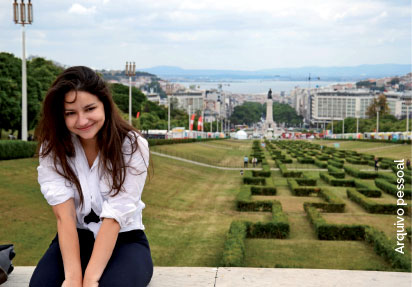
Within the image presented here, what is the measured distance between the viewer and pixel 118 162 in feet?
10.6

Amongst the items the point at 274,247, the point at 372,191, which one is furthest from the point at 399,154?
the point at 274,247

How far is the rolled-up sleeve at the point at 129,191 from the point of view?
3209mm

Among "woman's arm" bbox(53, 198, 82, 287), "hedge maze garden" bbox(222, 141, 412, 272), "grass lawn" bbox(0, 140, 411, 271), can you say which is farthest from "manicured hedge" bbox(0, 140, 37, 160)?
"woman's arm" bbox(53, 198, 82, 287)

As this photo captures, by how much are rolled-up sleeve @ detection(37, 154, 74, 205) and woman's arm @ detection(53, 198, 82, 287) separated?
0.04 metres

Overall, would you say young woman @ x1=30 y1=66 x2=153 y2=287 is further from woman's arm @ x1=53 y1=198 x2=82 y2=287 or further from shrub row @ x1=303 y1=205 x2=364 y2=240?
shrub row @ x1=303 y1=205 x2=364 y2=240

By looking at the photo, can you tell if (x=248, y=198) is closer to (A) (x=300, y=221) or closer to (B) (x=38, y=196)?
(A) (x=300, y=221)

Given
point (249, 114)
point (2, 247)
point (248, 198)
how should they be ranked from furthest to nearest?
point (249, 114) < point (248, 198) < point (2, 247)

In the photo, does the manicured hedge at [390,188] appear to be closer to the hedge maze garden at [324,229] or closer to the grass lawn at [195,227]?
the hedge maze garden at [324,229]

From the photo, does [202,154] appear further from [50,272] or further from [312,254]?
[50,272]

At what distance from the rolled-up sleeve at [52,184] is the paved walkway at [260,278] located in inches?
32.5

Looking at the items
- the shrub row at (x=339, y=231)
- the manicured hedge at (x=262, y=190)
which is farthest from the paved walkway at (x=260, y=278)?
the manicured hedge at (x=262, y=190)

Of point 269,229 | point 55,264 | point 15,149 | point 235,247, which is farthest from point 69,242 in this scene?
point 15,149

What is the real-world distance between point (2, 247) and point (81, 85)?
156 cm

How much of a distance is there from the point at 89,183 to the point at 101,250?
471mm
